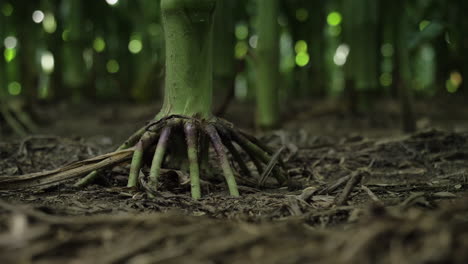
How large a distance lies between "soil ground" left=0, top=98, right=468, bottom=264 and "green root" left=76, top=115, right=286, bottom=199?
0.20ft

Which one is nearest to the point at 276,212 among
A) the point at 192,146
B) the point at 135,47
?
the point at 192,146

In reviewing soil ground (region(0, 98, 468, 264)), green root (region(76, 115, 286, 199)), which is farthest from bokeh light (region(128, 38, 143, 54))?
green root (region(76, 115, 286, 199))

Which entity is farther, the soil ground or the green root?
Result: the green root

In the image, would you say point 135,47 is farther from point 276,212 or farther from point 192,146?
point 276,212

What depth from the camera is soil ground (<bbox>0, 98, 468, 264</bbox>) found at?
2.95 feet

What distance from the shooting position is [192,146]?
1724 millimetres

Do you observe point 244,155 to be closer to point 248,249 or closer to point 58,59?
point 248,249

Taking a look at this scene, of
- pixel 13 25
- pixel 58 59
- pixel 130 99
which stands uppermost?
pixel 13 25

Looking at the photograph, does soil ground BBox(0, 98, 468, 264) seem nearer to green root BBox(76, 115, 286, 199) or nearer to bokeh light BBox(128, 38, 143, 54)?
green root BBox(76, 115, 286, 199)

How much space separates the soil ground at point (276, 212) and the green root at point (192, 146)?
0.06 metres

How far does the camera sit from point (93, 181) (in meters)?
1.81

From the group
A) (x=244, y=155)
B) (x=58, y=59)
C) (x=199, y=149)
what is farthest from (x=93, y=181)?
(x=58, y=59)

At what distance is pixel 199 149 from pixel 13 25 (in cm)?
585

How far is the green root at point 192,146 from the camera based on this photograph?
1670 mm
